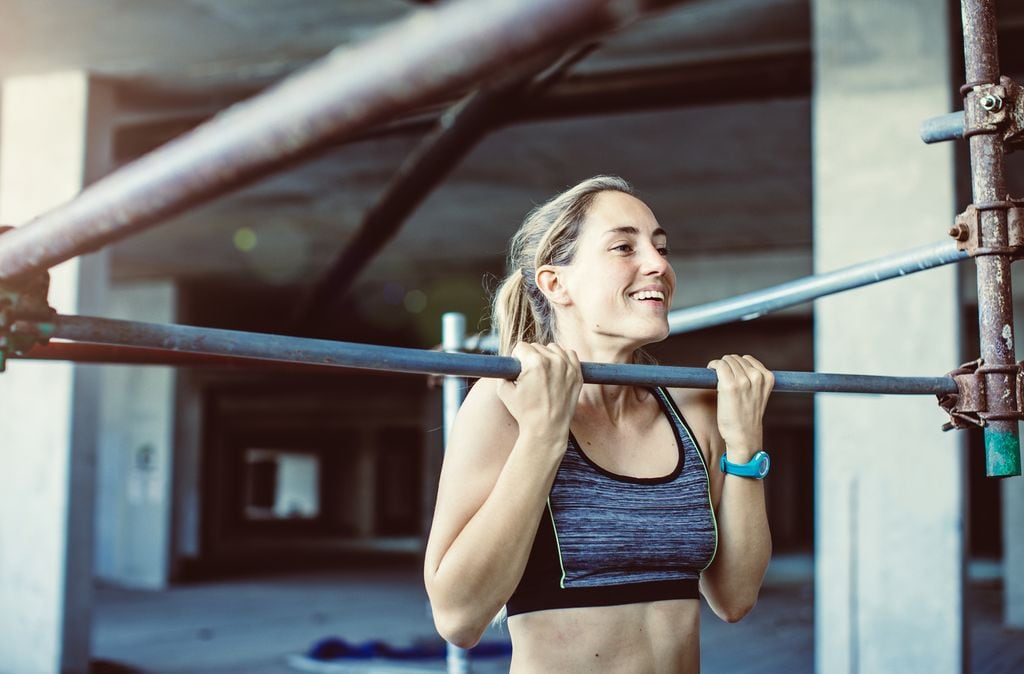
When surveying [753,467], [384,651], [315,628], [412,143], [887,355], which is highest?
[412,143]

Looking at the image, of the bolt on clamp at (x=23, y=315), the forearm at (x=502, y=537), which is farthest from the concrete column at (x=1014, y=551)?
the bolt on clamp at (x=23, y=315)

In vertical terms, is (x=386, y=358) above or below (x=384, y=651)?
above

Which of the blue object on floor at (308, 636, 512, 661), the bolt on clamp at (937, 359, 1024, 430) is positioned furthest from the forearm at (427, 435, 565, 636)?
the blue object on floor at (308, 636, 512, 661)

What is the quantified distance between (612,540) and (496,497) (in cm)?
21

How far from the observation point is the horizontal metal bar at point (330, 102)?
71cm

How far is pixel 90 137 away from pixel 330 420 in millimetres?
11164

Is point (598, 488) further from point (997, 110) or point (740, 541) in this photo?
point (997, 110)

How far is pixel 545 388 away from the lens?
1.36 meters

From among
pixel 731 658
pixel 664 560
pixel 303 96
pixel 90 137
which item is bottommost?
pixel 731 658

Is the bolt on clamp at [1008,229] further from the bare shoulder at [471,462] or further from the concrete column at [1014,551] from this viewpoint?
the concrete column at [1014,551]

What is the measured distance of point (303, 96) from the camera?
0.79 m

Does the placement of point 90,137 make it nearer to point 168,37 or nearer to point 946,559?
point 168,37

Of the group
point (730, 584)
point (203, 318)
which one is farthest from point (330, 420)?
point (730, 584)

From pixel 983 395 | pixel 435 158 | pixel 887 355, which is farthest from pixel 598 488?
pixel 435 158
